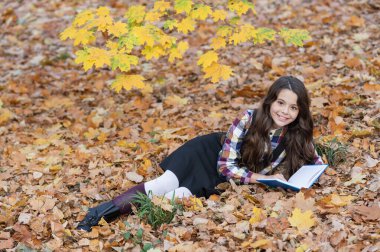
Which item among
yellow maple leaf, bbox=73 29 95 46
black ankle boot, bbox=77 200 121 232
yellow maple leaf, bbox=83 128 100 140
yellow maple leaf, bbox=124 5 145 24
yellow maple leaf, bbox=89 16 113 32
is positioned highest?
yellow maple leaf, bbox=124 5 145 24

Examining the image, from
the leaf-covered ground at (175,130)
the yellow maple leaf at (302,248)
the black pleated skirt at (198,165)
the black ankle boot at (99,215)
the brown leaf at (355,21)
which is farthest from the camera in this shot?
the brown leaf at (355,21)

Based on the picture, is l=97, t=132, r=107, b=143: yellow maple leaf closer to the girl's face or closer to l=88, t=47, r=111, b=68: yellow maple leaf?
l=88, t=47, r=111, b=68: yellow maple leaf

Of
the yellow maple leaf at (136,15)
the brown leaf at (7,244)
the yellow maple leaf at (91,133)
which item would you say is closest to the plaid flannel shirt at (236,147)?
the yellow maple leaf at (136,15)

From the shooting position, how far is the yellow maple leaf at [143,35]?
15.3ft

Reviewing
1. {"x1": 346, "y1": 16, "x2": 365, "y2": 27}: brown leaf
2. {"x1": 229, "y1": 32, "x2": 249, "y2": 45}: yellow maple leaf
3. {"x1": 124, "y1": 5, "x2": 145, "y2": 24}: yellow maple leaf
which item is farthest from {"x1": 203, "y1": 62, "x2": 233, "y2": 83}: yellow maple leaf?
{"x1": 346, "y1": 16, "x2": 365, "y2": 27}: brown leaf

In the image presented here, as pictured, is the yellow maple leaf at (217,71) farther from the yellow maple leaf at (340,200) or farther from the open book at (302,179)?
the yellow maple leaf at (340,200)

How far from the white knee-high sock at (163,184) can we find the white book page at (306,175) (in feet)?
3.55

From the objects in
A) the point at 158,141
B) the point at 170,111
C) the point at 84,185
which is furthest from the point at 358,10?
the point at 84,185

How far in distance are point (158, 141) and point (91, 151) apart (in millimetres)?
782

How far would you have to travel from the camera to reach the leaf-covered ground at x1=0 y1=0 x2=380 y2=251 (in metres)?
3.91

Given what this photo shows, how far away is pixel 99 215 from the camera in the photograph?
14.2ft

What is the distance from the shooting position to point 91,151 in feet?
19.1

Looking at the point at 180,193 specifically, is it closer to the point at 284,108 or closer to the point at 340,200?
the point at 284,108

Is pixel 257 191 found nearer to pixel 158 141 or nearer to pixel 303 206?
pixel 303 206
